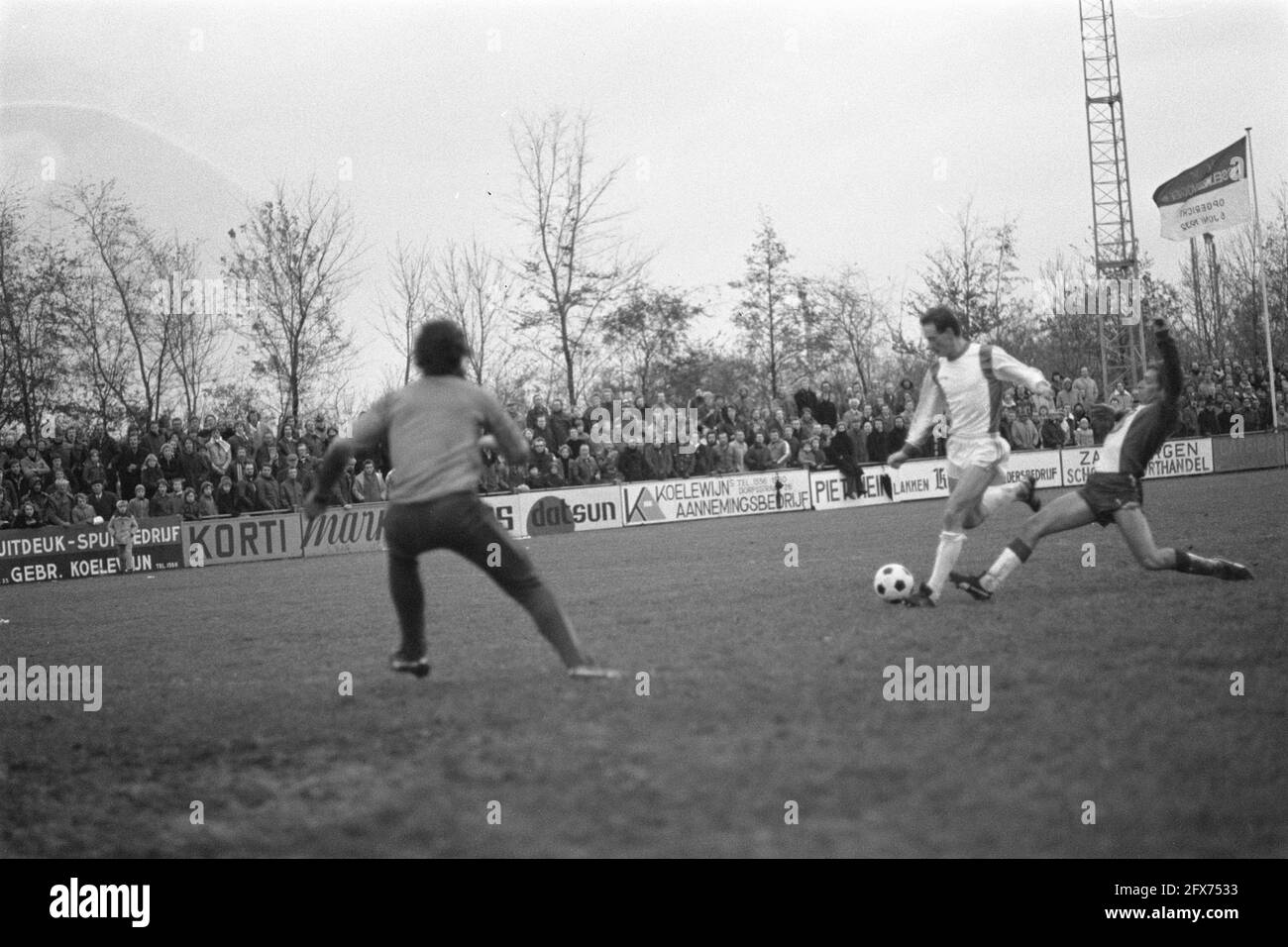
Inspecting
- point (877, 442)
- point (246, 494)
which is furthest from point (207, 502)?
point (877, 442)

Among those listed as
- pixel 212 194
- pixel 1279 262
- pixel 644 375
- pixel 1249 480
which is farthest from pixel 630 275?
pixel 1279 262

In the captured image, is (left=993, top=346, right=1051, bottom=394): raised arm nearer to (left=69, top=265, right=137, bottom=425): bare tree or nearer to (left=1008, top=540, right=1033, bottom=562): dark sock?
(left=1008, top=540, right=1033, bottom=562): dark sock

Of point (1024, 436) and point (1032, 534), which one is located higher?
point (1024, 436)

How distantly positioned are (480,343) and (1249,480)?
20.3 meters

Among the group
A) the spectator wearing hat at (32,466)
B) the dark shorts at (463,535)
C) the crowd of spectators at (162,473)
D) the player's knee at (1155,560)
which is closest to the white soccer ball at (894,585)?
the player's knee at (1155,560)

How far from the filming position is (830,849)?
3.95m

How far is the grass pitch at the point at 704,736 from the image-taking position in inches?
165

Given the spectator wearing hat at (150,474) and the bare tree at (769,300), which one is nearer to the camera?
the spectator wearing hat at (150,474)

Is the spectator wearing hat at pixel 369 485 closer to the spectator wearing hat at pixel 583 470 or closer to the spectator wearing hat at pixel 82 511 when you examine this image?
the spectator wearing hat at pixel 583 470

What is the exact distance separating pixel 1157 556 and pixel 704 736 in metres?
5.63

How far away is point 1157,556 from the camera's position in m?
9.59

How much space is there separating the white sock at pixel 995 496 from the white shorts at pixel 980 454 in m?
0.12

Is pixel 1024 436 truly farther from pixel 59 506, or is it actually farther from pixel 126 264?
pixel 59 506

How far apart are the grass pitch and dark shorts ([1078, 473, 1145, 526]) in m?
0.66
